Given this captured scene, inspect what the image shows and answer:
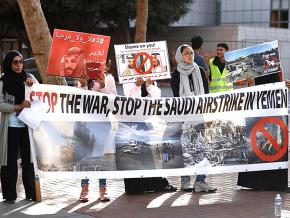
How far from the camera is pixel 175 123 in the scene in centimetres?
788

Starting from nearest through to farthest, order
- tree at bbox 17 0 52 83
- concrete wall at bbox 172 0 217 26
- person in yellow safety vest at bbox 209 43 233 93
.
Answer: person in yellow safety vest at bbox 209 43 233 93 → tree at bbox 17 0 52 83 → concrete wall at bbox 172 0 217 26

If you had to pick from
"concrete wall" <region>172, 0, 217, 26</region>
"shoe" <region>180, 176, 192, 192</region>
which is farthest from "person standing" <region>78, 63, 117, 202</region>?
"concrete wall" <region>172, 0, 217, 26</region>

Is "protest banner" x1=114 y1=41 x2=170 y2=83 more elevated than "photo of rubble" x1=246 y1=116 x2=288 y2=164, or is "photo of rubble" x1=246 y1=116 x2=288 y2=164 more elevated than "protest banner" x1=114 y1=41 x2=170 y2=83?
"protest banner" x1=114 y1=41 x2=170 y2=83

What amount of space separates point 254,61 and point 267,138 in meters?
1.02

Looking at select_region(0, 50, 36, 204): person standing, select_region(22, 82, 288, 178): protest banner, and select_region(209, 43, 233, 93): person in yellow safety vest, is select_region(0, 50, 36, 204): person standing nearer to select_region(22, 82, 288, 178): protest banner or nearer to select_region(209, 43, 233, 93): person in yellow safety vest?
select_region(22, 82, 288, 178): protest banner

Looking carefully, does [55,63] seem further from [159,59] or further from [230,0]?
[230,0]

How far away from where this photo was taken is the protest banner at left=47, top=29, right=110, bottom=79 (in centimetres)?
772

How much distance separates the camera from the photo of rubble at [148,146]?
762 cm

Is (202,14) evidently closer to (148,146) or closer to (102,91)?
(102,91)

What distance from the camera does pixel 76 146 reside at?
742 centimetres

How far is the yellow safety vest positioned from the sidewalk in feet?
4.69

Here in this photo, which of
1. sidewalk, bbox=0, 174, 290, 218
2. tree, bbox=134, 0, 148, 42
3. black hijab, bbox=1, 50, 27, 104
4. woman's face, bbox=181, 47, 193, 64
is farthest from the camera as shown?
tree, bbox=134, 0, 148, 42

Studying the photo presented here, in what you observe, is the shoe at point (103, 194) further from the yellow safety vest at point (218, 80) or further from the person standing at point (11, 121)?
the yellow safety vest at point (218, 80)

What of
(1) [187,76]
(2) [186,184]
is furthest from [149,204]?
(1) [187,76]
